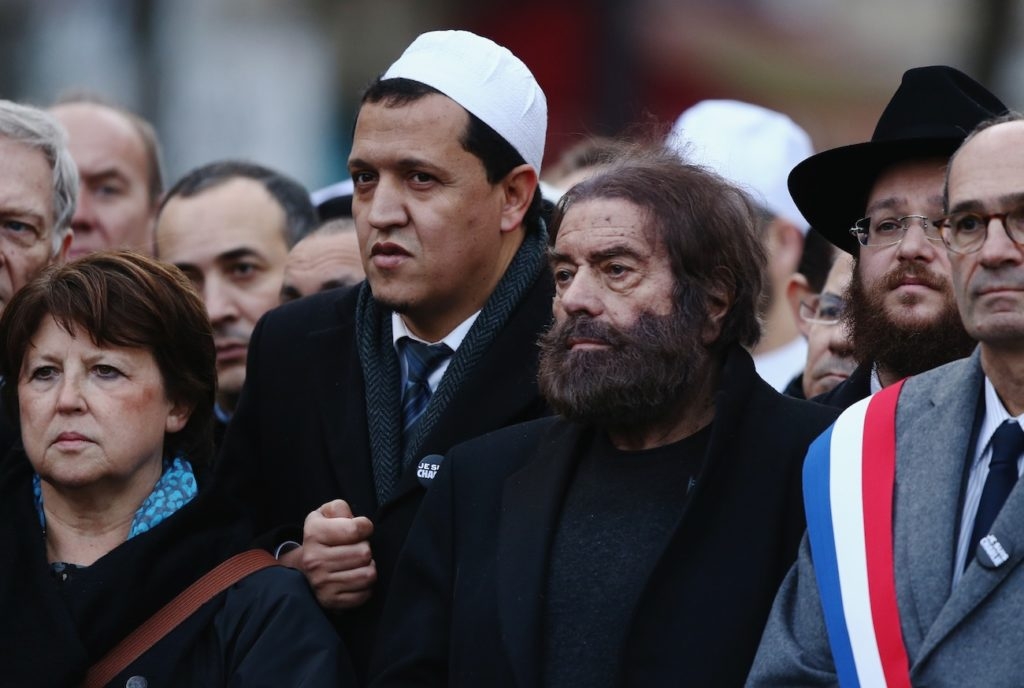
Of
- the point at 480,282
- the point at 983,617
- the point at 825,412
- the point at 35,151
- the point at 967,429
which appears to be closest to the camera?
the point at 983,617

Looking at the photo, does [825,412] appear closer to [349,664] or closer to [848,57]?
[349,664]

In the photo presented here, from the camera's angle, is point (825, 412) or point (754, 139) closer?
point (825, 412)

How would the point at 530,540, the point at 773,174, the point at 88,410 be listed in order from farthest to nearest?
the point at 773,174 < the point at 88,410 < the point at 530,540

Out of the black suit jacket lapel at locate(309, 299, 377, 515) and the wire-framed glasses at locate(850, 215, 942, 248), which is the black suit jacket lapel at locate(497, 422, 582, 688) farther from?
the wire-framed glasses at locate(850, 215, 942, 248)

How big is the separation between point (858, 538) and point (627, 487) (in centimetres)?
66

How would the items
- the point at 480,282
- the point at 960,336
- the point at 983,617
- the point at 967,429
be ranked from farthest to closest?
the point at 480,282 → the point at 960,336 → the point at 967,429 → the point at 983,617

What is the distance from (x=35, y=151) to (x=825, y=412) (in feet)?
9.28

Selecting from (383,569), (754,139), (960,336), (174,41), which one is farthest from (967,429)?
(174,41)

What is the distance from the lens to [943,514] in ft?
13.6

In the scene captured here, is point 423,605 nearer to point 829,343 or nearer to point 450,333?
point 450,333

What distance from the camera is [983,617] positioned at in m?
3.97

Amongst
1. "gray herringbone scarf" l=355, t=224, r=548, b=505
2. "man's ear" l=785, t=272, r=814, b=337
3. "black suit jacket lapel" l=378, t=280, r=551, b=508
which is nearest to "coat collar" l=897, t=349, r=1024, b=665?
"black suit jacket lapel" l=378, t=280, r=551, b=508

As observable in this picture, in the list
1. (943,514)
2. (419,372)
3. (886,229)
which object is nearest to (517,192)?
(419,372)

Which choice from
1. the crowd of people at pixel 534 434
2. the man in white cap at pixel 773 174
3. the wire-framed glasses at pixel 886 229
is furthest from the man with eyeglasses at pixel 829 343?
the man in white cap at pixel 773 174
